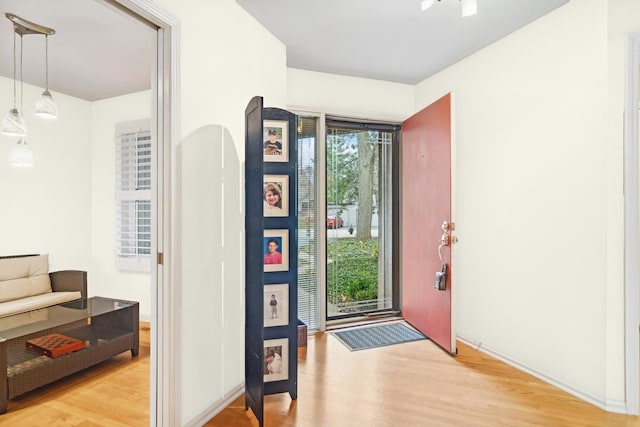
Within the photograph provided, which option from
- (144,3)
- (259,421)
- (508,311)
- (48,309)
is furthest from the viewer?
(48,309)

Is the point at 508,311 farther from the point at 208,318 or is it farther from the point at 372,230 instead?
the point at 208,318

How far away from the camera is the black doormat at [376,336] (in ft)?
10.0

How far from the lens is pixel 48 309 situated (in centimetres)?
289

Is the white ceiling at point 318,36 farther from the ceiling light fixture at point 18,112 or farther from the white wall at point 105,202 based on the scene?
the white wall at point 105,202

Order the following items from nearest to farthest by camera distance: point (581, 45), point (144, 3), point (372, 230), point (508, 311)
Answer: point (144, 3), point (581, 45), point (508, 311), point (372, 230)

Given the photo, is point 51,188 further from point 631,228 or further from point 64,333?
point 631,228

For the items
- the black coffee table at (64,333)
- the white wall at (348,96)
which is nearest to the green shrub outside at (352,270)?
the white wall at (348,96)

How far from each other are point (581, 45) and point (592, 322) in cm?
170

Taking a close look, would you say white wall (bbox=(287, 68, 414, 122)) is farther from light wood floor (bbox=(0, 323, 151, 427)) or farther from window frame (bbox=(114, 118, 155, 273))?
light wood floor (bbox=(0, 323, 151, 427))

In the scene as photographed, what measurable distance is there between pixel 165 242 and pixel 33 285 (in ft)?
7.79

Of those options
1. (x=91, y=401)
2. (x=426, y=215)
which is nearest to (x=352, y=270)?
(x=426, y=215)

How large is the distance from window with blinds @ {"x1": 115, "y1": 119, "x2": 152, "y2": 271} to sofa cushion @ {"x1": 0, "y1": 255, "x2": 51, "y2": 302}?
2.60ft

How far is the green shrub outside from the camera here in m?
3.62

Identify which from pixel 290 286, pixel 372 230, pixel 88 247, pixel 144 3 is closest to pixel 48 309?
pixel 88 247
